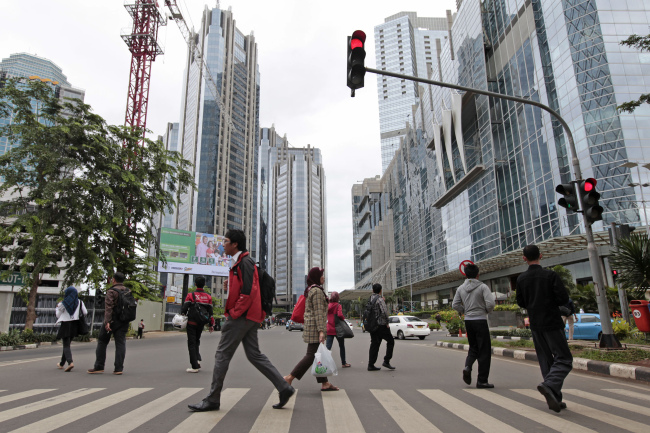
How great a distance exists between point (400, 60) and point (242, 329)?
157 m

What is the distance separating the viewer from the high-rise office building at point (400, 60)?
146 metres

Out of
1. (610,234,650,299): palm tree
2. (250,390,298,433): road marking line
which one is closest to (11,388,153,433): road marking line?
(250,390,298,433): road marking line

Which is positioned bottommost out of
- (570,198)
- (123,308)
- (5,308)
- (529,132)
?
(123,308)

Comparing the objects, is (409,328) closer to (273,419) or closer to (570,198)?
(570,198)

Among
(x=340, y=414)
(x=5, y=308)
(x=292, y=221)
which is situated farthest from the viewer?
(x=292, y=221)

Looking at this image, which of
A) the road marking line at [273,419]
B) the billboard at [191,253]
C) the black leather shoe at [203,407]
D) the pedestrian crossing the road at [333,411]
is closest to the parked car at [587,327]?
the pedestrian crossing the road at [333,411]

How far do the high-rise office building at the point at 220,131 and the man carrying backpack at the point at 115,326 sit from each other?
4006 inches

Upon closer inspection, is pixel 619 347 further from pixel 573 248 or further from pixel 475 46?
pixel 475 46

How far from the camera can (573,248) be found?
30.2m

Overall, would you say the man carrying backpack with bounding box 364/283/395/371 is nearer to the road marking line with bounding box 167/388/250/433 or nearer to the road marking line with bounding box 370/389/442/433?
the road marking line with bounding box 370/389/442/433

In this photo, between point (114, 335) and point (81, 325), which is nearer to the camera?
point (114, 335)

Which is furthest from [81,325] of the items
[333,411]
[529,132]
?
[529,132]

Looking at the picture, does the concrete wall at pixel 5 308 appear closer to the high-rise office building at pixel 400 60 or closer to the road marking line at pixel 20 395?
the road marking line at pixel 20 395

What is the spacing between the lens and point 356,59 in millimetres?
7609
